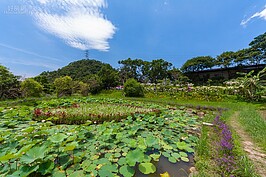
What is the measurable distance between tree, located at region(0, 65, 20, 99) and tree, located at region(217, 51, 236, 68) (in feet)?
105

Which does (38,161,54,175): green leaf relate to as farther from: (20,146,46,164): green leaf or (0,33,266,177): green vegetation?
(20,146,46,164): green leaf

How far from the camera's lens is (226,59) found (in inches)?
935

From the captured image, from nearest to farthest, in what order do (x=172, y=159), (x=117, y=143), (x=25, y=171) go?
(x=25, y=171) → (x=172, y=159) → (x=117, y=143)

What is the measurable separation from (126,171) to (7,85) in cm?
1695

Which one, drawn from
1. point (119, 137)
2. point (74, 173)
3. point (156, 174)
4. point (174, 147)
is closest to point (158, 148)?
point (174, 147)

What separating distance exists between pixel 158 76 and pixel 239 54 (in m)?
15.1

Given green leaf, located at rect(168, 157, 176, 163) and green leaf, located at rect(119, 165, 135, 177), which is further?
green leaf, located at rect(168, 157, 176, 163)

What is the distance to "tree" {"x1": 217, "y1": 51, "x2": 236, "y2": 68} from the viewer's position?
74.1 feet

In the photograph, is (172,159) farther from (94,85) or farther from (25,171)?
(94,85)

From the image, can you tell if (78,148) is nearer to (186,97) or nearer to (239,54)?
(186,97)

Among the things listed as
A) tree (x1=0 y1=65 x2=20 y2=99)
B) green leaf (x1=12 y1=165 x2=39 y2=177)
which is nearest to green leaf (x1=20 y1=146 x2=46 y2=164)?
green leaf (x1=12 y1=165 x2=39 y2=177)

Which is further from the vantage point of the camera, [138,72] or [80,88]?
[138,72]

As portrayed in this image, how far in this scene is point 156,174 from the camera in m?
2.17

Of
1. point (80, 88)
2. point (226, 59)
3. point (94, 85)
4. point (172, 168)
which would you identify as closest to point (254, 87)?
point (172, 168)
